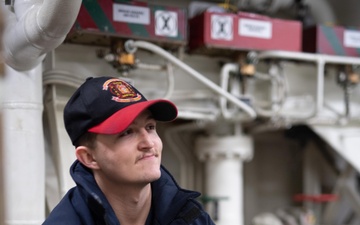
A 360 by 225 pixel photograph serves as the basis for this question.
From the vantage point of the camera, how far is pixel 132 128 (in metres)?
0.94

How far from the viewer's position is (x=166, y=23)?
1.75 m

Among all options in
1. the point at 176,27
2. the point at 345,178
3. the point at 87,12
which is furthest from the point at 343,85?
the point at 87,12

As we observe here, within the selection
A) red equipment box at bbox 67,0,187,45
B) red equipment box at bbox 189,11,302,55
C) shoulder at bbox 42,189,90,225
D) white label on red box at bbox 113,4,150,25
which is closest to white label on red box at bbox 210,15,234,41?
red equipment box at bbox 189,11,302,55

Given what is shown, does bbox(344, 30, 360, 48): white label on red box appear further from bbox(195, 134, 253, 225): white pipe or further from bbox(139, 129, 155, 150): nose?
bbox(139, 129, 155, 150): nose

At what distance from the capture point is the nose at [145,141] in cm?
93

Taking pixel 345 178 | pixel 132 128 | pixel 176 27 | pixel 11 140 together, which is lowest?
pixel 345 178

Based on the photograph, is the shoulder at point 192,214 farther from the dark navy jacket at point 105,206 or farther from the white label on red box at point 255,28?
the white label on red box at point 255,28

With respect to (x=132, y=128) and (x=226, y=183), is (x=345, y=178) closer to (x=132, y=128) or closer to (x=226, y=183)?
(x=226, y=183)

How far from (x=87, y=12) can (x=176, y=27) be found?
345 mm

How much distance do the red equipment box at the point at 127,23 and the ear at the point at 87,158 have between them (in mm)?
716

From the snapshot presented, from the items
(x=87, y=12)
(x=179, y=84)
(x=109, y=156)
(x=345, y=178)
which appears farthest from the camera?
(x=345, y=178)

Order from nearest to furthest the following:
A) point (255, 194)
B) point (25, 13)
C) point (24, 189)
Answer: point (25, 13), point (24, 189), point (255, 194)

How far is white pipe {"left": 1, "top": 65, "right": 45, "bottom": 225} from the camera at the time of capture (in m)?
1.35

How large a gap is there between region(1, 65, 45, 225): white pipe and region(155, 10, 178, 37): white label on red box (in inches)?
20.9
